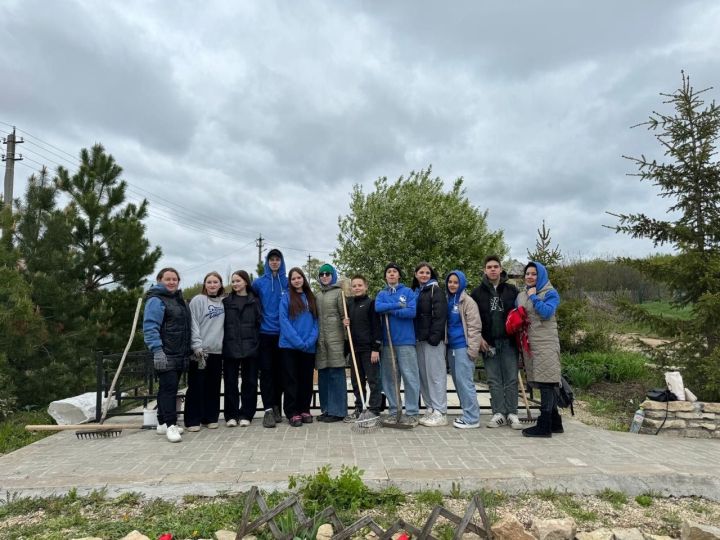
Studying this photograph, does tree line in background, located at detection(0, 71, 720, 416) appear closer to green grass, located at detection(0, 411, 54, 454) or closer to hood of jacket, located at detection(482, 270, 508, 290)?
green grass, located at detection(0, 411, 54, 454)

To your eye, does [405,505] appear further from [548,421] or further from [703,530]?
[548,421]

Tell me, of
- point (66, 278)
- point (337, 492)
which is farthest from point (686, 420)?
point (66, 278)

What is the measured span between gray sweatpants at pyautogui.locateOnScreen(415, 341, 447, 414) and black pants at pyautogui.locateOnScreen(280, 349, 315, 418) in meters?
1.37

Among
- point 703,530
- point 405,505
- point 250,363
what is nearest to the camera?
point 703,530

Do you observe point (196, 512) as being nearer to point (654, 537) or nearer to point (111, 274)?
point (654, 537)

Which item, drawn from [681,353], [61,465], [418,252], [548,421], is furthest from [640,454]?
[418,252]

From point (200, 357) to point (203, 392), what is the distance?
61cm

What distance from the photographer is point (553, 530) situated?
112 inches

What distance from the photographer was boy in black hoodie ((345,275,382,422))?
5.66 meters

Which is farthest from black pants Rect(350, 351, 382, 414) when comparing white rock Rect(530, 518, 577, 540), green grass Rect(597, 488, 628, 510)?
white rock Rect(530, 518, 577, 540)

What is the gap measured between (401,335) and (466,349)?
0.81 m

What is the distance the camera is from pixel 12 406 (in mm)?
6789

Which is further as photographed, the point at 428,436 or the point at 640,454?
the point at 428,436

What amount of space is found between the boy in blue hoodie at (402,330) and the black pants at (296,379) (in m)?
1.01
